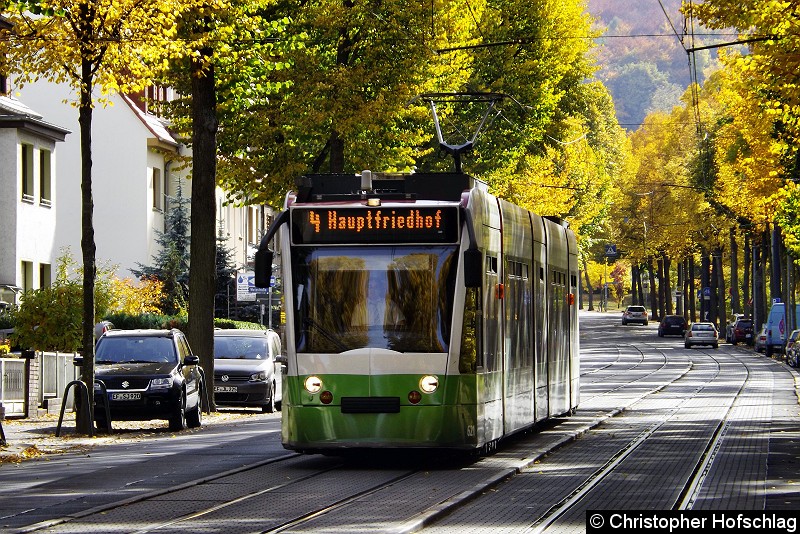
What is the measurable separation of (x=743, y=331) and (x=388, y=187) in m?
76.6

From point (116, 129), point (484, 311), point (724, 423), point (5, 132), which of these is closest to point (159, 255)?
point (116, 129)

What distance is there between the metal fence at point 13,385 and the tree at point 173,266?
21.7 m

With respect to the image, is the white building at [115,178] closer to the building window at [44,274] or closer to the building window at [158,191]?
the building window at [158,191]

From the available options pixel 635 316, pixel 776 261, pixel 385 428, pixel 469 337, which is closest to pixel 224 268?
pixel 776 261

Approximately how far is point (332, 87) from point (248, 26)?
24.5 feet

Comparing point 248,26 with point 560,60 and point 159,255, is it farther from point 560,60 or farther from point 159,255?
point 560,60

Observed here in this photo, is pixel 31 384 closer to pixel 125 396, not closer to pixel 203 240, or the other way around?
pixel 203 240

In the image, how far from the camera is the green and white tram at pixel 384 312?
18.2m

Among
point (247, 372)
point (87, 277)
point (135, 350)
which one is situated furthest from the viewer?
point (247, 372)

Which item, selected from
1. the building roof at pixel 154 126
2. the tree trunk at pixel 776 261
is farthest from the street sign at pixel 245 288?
the tree trunk at pixel 776 261

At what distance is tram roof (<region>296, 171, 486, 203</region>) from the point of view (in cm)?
1891

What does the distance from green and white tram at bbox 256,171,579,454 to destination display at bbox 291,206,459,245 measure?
0.01m

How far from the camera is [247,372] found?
113ft

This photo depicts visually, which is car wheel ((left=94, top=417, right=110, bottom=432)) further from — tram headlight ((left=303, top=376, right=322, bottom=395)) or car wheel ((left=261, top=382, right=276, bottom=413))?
tram headlight ((left=303, top=376, right=322, bottom=395))
